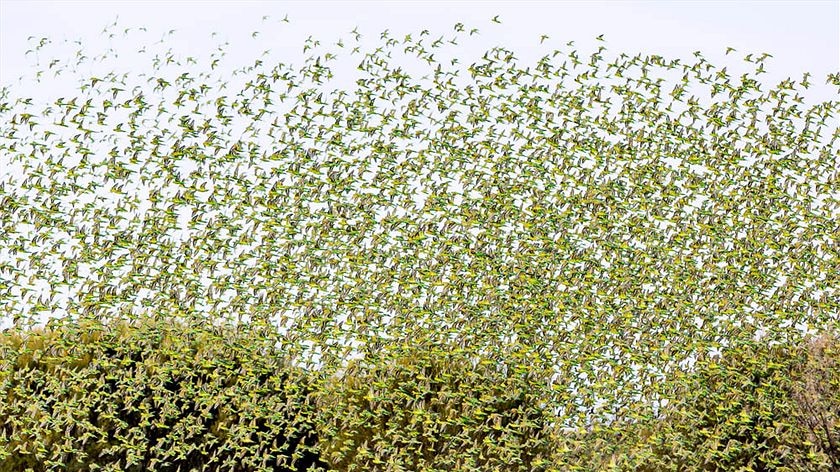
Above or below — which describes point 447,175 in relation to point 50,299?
above

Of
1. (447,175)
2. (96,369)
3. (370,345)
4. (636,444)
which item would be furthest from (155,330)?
(636,444)

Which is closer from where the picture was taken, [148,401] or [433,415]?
[433,415]

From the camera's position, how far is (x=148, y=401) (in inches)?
482

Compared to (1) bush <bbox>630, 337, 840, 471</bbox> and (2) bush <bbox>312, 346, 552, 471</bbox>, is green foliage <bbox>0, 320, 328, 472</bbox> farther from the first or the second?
(1) bush <bbox>630, 337, 840, 471</bbox>

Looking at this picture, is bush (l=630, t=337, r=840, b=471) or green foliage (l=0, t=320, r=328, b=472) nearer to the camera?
green foliage (l=0, t=320, r=328, b=472)

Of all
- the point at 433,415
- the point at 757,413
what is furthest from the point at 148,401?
the point at 757,413

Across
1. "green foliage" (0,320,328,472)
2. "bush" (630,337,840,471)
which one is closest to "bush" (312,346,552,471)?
"green foliage" (0,320,328,472)

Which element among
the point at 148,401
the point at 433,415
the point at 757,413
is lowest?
the point at 148,401

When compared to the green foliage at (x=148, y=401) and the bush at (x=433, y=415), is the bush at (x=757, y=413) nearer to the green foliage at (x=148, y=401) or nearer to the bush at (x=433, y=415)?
the bush at (x=433, y=415)

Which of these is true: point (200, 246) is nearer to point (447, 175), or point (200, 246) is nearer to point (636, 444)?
point (447, 175)

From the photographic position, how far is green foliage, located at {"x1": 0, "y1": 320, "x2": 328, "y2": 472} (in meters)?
12.0

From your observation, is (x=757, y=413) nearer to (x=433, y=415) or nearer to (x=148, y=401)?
(x=433, y=415)

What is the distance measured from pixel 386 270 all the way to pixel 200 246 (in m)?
1.98

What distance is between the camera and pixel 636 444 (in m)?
12.4
